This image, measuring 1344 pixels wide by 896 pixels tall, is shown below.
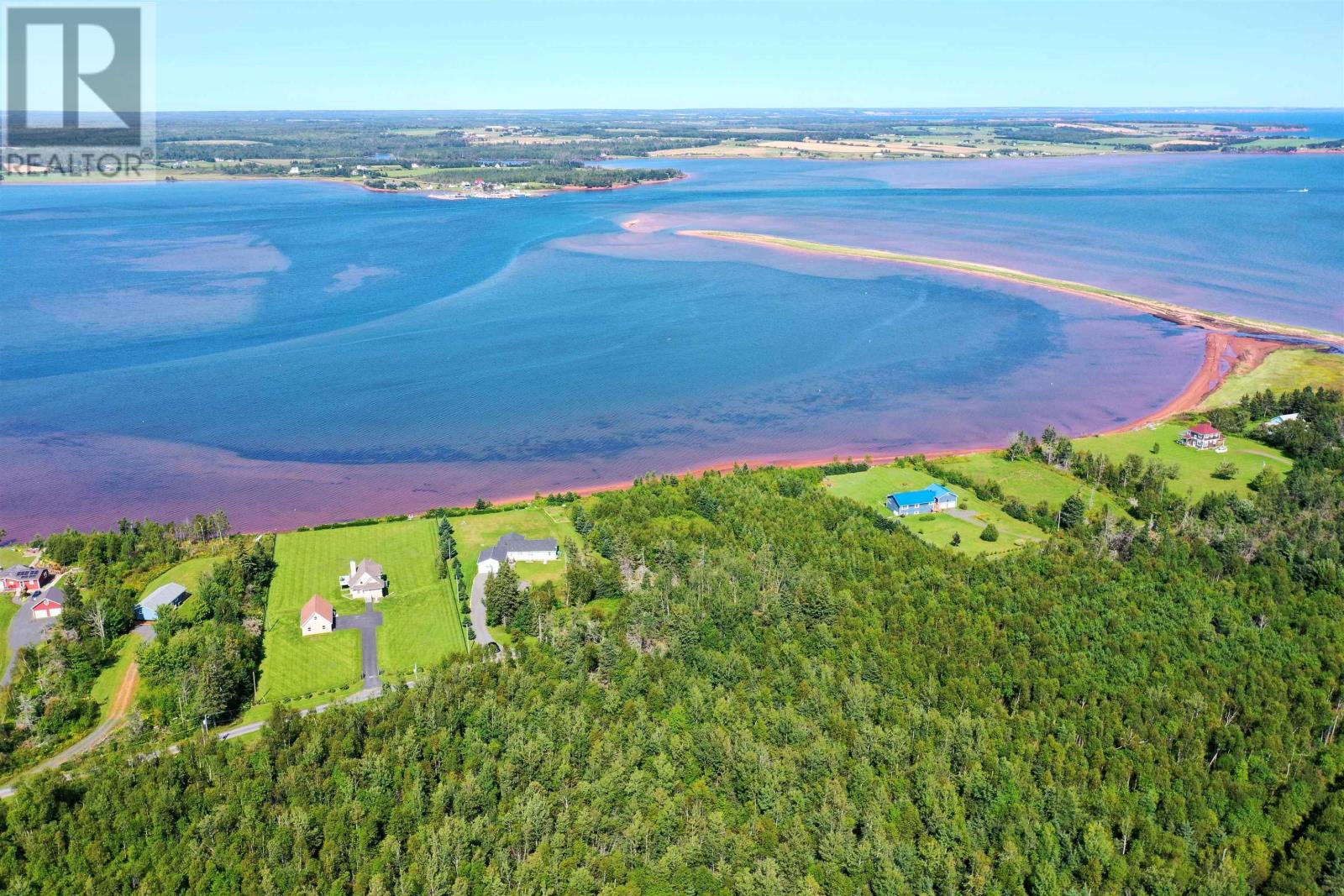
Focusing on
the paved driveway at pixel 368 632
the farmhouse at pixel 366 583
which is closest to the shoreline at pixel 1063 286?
→ the farmhouse at pixel 366 583

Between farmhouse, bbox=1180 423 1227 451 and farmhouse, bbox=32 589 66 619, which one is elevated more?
farmhouse, bbox=1180 423 1227 451

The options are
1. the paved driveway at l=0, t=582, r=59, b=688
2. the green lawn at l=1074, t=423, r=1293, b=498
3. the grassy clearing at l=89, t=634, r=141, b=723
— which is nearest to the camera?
the grassy clearing at l=89, t=634, r=141, b=723

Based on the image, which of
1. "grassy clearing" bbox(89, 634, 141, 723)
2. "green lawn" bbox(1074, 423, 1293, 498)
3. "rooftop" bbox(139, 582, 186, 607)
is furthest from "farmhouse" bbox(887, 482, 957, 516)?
"grassy clearing" bbox(89, 634, 141, 723)

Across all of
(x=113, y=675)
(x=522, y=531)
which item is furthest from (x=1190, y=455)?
(x=113, y=675)

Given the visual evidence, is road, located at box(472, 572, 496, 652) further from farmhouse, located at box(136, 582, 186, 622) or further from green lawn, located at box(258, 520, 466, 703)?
farmhouse, located at box(136, 582, 186, 622)

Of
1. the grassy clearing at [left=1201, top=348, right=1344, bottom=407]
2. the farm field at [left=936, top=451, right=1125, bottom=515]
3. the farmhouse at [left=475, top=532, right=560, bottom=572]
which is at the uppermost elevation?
the grassy clearing at [left=1201, top=348, right=1344, bottom=407]

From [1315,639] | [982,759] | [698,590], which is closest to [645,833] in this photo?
[982,759]
